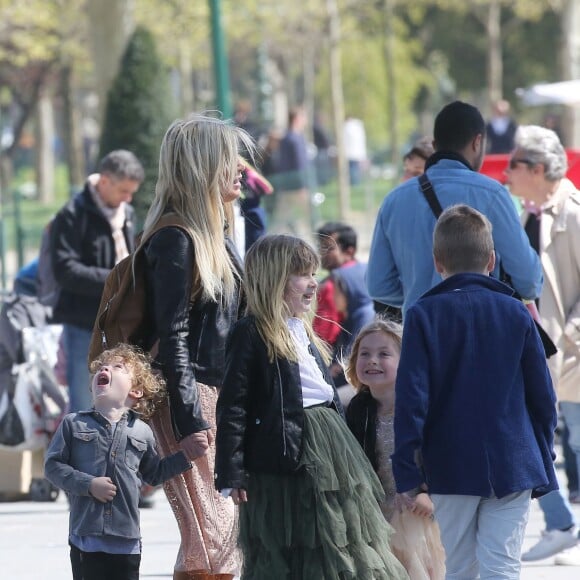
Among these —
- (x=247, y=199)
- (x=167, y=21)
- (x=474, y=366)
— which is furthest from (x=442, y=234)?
(x=167, y=21)

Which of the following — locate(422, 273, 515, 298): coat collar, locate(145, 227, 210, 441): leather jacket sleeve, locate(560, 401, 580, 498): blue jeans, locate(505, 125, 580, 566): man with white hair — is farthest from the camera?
locate(560, 401, 580, 498): blue jeans

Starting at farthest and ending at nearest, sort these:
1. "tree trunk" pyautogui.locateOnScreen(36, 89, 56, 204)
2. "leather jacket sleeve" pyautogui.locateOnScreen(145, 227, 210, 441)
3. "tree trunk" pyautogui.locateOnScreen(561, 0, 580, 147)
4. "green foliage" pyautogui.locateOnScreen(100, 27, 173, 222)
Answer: "tree trunk" pyautogui.locateOnScreen(36, 89, 56, 204)
"tree trunk" pyautogui.locateOnScreen(561, 0, 580, 147)
"green foliage" pyautogui.locateOnScreen(100, 27, 173, 222)
"leather jacket sleeve" pyautogui.locateOnScreen(145, 227, 210, 441)

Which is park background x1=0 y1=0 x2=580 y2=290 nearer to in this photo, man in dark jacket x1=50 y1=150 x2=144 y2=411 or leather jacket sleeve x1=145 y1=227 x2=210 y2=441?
man in dark jacket x1=50 y1=150 x2=144 y2=411

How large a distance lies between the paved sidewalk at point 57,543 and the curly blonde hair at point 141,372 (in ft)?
6.32

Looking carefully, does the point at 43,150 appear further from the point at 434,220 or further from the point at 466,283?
the point at 466,283

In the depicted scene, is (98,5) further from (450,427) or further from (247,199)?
(450,427)

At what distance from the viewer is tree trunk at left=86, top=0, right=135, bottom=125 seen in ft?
62.1

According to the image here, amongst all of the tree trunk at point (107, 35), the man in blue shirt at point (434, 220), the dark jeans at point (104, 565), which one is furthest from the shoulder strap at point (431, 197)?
the tree trunk at point (107, 35)

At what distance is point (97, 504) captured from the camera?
477 cm

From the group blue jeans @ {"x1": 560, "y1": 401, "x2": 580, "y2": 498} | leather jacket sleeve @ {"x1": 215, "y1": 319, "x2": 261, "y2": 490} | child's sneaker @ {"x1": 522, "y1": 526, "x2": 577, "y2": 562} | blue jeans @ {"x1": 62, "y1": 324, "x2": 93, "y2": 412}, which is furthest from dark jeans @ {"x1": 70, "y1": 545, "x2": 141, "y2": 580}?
blue jeans @ {"x1": 62, "y1": 324, "x2": 93, "y2": 412}

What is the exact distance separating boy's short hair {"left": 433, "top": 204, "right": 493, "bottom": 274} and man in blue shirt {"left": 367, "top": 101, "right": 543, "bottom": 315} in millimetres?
817

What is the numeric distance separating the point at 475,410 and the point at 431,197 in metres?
1.31

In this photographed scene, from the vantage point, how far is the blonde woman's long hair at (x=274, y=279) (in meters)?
4.54

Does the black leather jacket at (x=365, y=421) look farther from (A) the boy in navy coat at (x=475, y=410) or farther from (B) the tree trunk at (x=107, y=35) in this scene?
(B) the tree trunk at (x=107, y=35)
